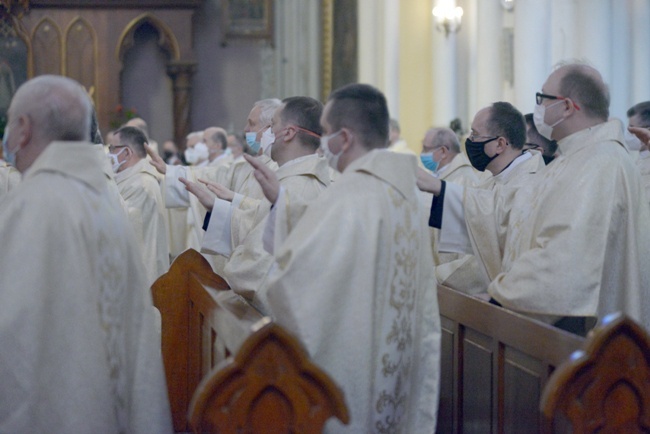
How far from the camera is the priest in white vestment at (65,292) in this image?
9.45 feet

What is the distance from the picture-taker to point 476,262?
17.4ft

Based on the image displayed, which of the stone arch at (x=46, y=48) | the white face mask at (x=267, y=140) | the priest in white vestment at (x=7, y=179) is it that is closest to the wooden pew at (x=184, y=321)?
the white face mask at (x=267, y=140)

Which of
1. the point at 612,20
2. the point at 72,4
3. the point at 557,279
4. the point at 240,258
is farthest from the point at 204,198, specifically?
the point at 72,4

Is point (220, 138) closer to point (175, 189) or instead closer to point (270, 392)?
point (175, 189)

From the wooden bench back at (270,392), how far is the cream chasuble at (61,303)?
1.28 feet

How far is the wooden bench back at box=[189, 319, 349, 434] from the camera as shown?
9.41ft

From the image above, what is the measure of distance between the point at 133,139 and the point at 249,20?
8612 mm


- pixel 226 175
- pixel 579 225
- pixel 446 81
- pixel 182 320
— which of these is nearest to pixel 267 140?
pixel 182 320

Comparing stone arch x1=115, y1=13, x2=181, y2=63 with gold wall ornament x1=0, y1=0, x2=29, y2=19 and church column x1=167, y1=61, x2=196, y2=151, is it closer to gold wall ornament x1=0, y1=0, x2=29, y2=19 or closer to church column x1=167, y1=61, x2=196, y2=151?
church column x1=167, y1=61, x2=196, y2=151

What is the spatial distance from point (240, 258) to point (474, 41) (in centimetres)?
977

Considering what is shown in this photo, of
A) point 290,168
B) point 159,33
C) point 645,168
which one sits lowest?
point 645,168

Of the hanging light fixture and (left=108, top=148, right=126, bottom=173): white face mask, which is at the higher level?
the hanging light fixture

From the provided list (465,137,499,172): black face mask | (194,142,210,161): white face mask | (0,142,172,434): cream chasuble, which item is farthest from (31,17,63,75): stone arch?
(0,142,172,434): cream chasuble

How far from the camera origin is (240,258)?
184 inches
